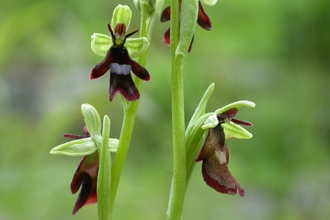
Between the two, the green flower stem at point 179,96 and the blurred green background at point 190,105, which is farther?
the blurred green background at point 190,105

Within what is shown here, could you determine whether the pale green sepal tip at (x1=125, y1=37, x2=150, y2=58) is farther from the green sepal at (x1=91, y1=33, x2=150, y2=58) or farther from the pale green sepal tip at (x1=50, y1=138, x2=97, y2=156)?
the pale green sepal tip at (x1=50, y1=138, x2=97, y2=156)

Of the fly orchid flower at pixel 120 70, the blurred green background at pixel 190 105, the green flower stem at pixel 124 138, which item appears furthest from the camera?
the blurred green background at pixel 190 105

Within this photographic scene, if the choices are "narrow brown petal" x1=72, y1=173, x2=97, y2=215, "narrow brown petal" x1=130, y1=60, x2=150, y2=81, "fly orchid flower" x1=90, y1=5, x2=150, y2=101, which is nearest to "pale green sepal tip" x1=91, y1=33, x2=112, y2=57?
"fly orchid flower" x1=90, y1=5, x2=150, y2=101

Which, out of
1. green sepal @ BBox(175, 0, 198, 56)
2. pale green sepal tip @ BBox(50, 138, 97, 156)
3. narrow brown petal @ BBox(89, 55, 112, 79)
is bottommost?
pale green sepal tip @ BBox(50, 138, 97, 156)

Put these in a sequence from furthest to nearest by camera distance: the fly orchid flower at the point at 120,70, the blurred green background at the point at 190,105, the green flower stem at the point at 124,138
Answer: the blurred green background at the point at 190,105, the green flower stem at the point at 124,138, the fly orchid flower at the point at 120,70

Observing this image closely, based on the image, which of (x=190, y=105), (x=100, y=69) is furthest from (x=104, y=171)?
(x=190, y=105)

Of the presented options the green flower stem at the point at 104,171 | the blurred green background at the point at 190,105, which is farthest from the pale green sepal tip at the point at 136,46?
the blurred green background at the point at 190,105

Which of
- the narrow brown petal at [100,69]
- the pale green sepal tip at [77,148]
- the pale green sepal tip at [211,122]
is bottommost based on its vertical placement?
the pale green sepal tip at [77,148]

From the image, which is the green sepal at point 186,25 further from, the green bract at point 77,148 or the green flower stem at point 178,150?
the green bract at point 77,148
